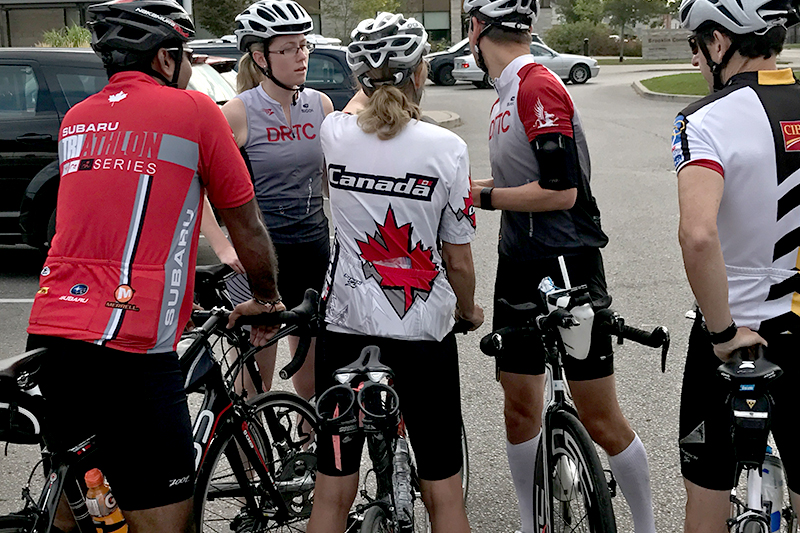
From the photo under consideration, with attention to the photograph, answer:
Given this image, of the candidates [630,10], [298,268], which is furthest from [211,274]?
[630,10]

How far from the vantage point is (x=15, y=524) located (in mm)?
2361

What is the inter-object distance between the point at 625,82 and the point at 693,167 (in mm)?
29413

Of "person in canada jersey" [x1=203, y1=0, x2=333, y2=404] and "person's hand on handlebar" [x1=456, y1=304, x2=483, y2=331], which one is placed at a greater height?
"person in canada jersey" [x1=203, y1=0, x2=333, y2=404]

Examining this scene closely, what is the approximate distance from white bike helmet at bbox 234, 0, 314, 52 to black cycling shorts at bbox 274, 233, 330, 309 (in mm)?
939

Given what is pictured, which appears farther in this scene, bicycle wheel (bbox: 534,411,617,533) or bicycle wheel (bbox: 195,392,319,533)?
bicycle wheel (bbox: 195,392,319,533)

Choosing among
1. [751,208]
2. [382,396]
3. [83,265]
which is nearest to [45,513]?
[83,265]

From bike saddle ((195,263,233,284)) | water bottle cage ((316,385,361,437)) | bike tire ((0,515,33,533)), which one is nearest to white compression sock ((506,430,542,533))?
water bottle cage ((316,385,361,437))

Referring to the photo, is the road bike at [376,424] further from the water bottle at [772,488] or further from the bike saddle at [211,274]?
the water bottle at [772,488]

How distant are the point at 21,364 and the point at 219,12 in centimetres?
4043

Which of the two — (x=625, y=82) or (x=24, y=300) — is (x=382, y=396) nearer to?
(x=24, y=300)

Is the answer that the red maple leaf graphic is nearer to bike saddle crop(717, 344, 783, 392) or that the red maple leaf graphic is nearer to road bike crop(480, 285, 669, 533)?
road bike crop(480, 285, 669, 533)

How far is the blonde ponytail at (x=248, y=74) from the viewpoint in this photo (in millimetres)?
4020

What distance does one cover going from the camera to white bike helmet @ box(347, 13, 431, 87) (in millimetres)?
2795

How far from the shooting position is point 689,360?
2.72 m
